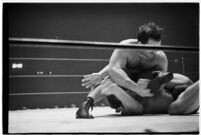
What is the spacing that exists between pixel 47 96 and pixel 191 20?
1.70m

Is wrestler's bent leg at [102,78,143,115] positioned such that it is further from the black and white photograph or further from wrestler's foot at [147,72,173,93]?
wrestler's foot at [147,72,173,93]

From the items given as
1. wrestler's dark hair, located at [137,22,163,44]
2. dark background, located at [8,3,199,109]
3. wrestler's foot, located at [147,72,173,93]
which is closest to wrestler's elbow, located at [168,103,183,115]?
wrestler's foot, located at [147,72,173,93]

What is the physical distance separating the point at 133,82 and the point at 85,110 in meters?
0.54

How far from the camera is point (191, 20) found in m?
2.52

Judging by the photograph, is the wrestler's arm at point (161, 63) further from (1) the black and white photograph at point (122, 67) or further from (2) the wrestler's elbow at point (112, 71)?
(2) the wrestler's elbow at point (112, 71)

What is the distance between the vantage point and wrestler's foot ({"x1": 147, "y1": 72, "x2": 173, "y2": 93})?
2.44 m

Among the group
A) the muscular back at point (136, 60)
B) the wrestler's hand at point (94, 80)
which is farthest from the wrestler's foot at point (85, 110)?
the muscular back at point (136, 60)

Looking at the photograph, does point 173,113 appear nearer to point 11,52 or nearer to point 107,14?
point 107,14

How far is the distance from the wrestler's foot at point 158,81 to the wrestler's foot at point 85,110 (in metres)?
0.59

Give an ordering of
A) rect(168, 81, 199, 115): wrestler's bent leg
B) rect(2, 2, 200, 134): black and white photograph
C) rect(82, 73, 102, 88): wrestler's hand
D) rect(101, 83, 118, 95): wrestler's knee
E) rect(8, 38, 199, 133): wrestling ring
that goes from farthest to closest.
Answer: rect(82, 73, 102, 88): wrestler's hand → rect(101, 83, 118, 95): wrestler's knee → rect(168, 81, 199, 115): wrestler's bent leg → rect(2, 2, 200, 134): black and white photograph → rect(8, 38, 199, 133): wrestling ring

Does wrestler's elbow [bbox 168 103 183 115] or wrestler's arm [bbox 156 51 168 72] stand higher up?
wrestler's arm [bbox 156 51 168 72]

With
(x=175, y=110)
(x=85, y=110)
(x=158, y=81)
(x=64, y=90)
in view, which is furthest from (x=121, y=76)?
(x=64, y=90)

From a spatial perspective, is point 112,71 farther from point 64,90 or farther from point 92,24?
point 64,90

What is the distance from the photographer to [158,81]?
2438mm
